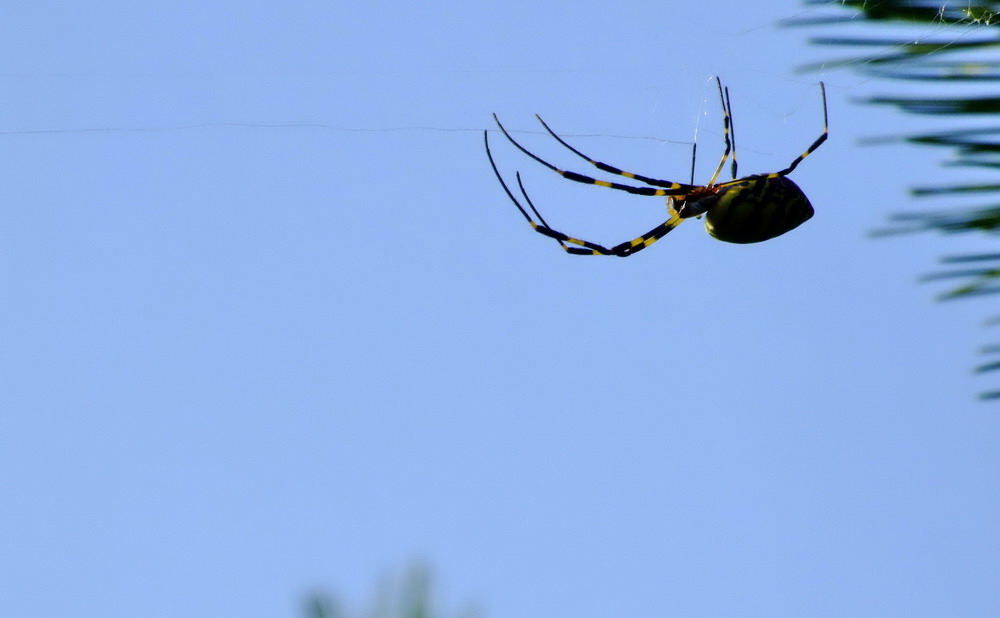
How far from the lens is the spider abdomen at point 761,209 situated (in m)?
4.18

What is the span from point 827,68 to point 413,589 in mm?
2657

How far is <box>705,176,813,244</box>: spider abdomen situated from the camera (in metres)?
4.18

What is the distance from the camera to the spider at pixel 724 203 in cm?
420

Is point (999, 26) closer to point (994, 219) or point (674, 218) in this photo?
point (994, 219)

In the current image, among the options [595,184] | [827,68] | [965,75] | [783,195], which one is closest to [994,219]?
[965,75]

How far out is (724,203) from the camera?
4293 millimetres

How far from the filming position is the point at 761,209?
4180 millimetres

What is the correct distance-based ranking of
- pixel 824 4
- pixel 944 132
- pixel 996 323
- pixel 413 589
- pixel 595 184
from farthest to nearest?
1. pixel 595 184
2. pixel 413 589
3. pixel 824 4
4. pixel 944 132
5. pixel 996 323

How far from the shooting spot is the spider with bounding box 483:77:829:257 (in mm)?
4195

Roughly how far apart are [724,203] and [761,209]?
175mm

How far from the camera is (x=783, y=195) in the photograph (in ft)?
13.8

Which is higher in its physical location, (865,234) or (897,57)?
(897,57)

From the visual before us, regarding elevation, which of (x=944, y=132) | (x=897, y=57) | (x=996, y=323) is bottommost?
(x=996, y=323)

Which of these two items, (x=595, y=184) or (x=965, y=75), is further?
(x=595, y=184)
